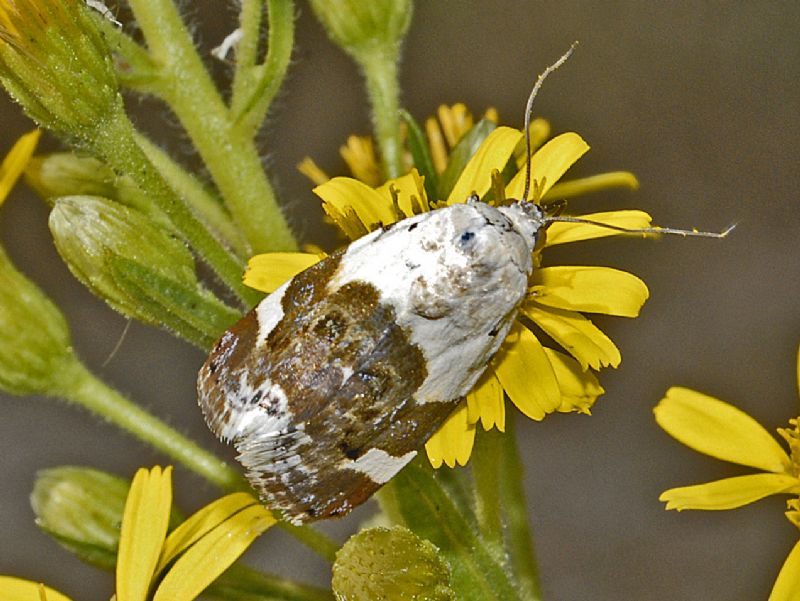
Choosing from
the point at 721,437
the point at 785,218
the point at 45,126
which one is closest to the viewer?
the point at 45,126

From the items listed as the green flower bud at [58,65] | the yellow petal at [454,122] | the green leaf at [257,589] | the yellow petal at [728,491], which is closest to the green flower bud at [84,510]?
the green leaf at [257,589]

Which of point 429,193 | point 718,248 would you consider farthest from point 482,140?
point 718,248

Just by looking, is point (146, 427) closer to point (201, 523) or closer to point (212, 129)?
point (201, 523)

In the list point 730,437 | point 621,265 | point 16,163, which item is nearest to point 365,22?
point 16,163

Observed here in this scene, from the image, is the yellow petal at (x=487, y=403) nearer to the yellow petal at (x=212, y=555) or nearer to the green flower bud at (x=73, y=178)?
the yellow petal at (x=212, y=555)

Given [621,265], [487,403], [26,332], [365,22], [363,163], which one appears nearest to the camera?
[487,403]

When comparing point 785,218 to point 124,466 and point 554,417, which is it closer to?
point 554,417
